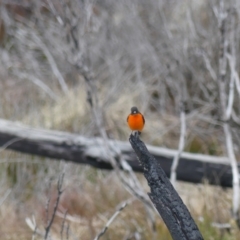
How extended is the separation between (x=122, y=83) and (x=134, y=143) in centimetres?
507

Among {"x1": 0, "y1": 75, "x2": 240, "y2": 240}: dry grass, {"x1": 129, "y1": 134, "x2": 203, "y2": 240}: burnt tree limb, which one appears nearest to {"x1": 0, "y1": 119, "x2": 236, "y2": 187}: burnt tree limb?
{"x1": 0, "y1": 75, "x2": 240, "y2": 240}: dry grass

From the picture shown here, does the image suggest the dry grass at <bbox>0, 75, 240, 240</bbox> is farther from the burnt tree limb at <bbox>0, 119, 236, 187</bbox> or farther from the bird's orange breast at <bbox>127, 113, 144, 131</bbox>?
the bird's orange breast at <bbox>127, 113, 144, 131</bbox>

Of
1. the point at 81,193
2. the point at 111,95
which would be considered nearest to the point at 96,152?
the point at 81,193

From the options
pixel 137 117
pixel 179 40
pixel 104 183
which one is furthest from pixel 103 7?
pixel 137 117

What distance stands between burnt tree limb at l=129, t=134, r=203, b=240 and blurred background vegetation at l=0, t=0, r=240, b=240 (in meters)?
1.65

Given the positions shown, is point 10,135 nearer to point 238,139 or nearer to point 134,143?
point 238,139

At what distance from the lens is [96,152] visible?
14.4 ft

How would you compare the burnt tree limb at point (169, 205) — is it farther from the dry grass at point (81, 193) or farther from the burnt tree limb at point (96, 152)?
the burnt tree limb at point (96, 152)

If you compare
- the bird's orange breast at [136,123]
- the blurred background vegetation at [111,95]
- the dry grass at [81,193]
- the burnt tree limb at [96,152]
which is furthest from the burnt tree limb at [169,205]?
the burnt tree limb at [96,152]

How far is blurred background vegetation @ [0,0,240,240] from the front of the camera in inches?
172

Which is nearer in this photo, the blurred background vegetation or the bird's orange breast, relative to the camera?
the bird's orange breast

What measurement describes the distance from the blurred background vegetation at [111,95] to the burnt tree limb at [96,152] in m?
0.16

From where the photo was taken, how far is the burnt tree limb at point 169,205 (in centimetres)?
205

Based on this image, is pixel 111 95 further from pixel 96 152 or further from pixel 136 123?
pixel 136 123
